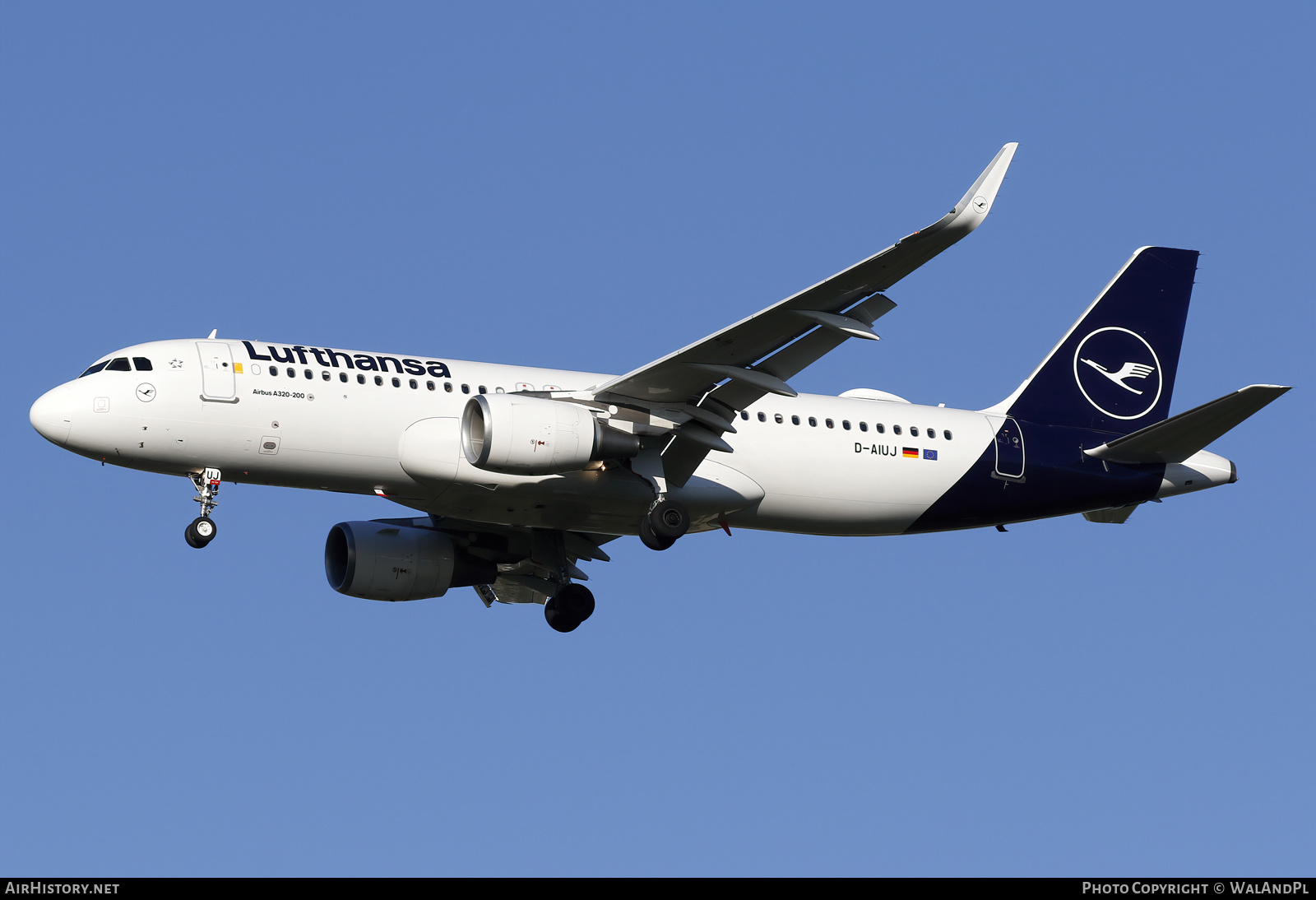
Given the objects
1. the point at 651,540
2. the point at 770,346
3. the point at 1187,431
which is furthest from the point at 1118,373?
the point at 651,540

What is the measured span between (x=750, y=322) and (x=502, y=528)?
9.70m

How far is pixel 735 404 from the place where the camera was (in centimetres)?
3186

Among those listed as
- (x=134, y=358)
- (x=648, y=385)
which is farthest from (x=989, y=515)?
(x=134, y=358)

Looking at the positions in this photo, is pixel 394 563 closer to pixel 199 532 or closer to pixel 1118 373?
pixel 199 532

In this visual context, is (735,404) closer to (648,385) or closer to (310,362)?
(648,385)

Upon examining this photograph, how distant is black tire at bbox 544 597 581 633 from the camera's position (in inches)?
1448

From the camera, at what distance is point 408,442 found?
31.0 meters

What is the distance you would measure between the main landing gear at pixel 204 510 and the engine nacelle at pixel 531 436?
475 cm

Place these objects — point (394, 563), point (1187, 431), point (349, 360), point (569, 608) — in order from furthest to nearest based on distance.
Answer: point (569, 608)
point (394, 563)
point (1187, 431)
point (349, 360)

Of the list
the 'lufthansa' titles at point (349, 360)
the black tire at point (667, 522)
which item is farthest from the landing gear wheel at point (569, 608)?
the 'lufthansa' titles at point (349, 360)

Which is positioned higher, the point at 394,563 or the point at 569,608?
the point at 394,563

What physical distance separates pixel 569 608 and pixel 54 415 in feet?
38.8

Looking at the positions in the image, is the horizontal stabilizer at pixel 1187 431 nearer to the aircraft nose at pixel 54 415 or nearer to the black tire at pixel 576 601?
the black tire at pixel 576 601

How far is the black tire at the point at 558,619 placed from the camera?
1448 inches
